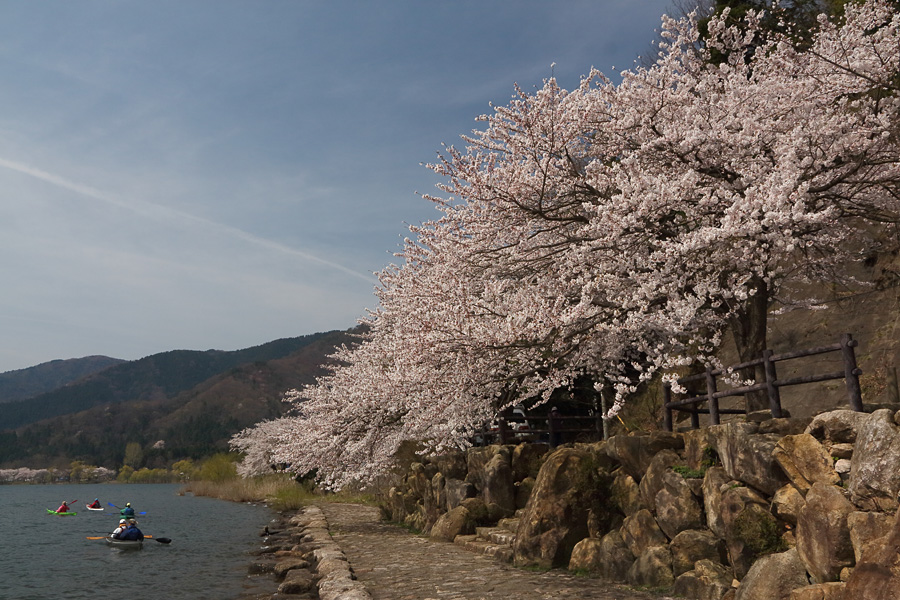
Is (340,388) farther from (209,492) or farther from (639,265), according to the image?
(209,492)

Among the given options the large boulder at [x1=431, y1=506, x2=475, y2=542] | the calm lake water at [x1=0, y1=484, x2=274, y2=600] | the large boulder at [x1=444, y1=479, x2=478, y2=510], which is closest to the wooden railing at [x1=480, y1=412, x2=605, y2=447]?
the large boulder at [x1=444, y1=479, x2=478, y2=510]

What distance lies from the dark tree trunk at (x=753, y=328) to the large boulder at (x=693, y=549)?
337 centimetres

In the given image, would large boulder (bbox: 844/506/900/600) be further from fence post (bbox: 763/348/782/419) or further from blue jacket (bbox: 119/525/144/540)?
blue jacket (bbox: 119/525/144/540)

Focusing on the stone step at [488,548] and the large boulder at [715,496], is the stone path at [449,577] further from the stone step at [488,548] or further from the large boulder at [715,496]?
the large boulder at [715,496]

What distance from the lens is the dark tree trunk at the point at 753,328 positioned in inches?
452

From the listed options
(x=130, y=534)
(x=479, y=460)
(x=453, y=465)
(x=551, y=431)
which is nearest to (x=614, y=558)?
(x=551, y=431)

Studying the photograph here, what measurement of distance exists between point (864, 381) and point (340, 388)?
16.0m

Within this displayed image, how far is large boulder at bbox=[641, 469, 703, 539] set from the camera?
8.98 meters

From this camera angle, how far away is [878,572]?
578 cm

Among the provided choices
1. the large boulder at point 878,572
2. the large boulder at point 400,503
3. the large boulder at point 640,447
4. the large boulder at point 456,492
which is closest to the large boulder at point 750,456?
the large boulder at point 640,447

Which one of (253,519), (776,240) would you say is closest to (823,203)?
(776,240)

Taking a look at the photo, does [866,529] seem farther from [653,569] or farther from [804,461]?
[653,569]

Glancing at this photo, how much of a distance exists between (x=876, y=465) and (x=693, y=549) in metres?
3.07

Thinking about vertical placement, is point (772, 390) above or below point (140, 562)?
above
